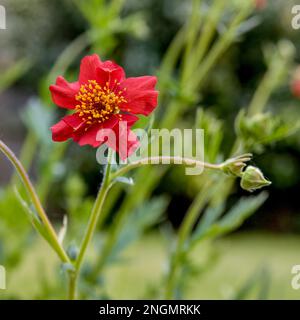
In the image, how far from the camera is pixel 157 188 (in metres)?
3.13

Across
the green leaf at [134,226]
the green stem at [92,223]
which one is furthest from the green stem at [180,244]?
the green stem at [92,223]

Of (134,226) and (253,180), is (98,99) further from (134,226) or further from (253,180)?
(134,226)

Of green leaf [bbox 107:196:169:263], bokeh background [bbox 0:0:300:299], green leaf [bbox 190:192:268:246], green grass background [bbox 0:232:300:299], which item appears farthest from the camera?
bokeh background [bbox 0:0:300:299]

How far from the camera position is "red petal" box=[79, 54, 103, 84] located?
55cm

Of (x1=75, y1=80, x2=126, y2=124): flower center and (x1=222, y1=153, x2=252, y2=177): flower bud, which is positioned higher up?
(x1=75, y1=80, x2=126, y2=124): flower center

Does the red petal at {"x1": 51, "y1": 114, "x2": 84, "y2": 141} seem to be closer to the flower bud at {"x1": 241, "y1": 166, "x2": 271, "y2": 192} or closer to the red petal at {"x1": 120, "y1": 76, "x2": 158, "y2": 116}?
the red petal at {"x1": 120, "y1": 76, "x2": 158, "y2": 116}

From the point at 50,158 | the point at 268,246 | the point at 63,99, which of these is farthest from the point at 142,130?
the point at 268,246

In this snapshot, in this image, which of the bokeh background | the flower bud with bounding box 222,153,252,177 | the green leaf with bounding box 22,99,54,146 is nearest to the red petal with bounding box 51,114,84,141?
the flower bud with bounding box 222,153,252,177

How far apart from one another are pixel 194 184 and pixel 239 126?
2.21 metres

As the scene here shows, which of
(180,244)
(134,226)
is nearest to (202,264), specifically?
(134,226)

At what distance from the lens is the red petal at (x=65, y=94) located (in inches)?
21.7

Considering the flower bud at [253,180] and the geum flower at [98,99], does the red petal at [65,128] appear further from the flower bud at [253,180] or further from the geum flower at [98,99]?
the flower bud at [253,180]

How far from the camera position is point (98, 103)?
54 centimetres

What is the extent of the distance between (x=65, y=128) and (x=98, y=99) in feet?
0.13
